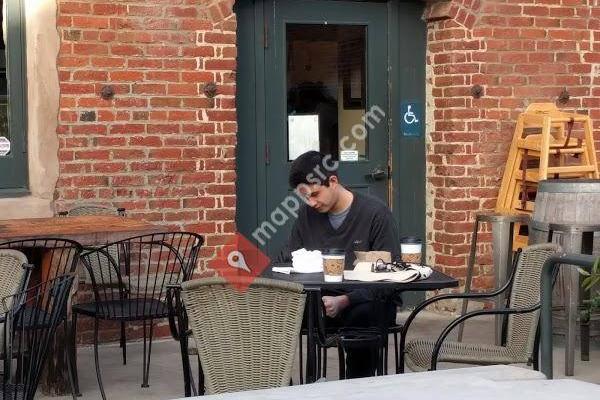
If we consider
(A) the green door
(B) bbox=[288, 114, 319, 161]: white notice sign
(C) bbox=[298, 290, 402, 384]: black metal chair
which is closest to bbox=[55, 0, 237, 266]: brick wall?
(A) the green door

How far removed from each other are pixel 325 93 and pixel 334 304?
10.6 ft

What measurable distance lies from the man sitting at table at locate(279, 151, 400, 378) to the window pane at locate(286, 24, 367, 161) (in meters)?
2.66

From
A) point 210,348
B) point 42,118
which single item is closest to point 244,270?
point 42,118

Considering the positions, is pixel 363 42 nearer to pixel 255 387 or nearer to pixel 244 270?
pixel 244 270

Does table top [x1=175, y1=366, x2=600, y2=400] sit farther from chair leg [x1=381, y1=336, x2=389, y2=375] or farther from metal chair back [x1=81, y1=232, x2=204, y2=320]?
metal chair back [x1=81, y1=232, x2=204, y2=320]

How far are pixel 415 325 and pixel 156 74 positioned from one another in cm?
254

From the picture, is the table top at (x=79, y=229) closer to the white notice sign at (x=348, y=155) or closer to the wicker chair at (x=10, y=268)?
the wicker chair at (x=10, y=268)

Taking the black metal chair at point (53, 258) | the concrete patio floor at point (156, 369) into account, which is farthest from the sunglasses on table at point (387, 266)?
the black metal chair at point (53, 258)

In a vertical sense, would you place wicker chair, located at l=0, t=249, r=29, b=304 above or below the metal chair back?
above

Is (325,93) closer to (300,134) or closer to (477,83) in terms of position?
(300,134)

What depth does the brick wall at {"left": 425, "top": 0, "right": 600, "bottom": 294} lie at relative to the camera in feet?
27.5

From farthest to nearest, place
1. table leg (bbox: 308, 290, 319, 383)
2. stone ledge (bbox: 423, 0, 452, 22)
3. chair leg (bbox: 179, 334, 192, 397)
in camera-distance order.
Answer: stone ledge (bbox: 423, 0, 452, 22) < table leg (bbox: 308, 290, 319, 383) < chair leg (bbox: 179, 334, 192, 397)

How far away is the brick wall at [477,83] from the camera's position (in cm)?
838

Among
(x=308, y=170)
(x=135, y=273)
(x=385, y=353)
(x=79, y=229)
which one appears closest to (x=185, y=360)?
(x=385, y=353)
